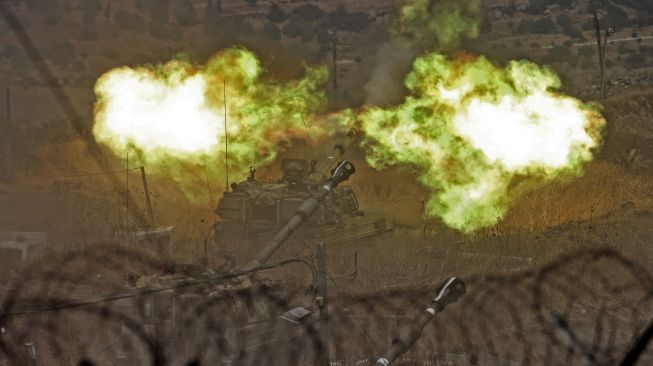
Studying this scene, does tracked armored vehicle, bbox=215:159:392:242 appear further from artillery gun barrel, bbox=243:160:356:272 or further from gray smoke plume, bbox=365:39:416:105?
gray smoke plume, bbox=365:39:416:105

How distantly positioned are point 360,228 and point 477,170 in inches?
149

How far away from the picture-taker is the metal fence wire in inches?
582

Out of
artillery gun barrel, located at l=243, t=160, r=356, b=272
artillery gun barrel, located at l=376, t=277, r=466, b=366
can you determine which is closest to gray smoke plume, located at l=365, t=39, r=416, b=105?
artillery gun barrel, located at l=243, t=160, r=356, b=272

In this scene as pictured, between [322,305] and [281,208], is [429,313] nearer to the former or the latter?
[322,305]

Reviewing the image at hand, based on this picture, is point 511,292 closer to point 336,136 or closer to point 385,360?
point 385,360

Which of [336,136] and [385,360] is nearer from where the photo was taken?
[385,360]

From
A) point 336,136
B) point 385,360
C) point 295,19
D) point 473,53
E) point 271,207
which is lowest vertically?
point 385,360

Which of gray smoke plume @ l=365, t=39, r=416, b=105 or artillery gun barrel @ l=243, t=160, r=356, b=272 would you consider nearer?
artillery gun barrel @ l=243, t=160, r=356, b=272

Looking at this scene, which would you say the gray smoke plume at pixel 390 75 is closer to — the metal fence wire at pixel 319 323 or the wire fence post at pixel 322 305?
the metal fence wire at pixel 319 323

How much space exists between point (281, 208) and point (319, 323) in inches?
483

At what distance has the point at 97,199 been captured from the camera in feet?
105

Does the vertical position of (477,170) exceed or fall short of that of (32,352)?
it exceeds it

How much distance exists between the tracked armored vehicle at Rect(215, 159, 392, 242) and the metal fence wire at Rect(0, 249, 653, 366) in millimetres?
4527

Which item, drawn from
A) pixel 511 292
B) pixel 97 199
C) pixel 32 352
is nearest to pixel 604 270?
pixel 511 292
